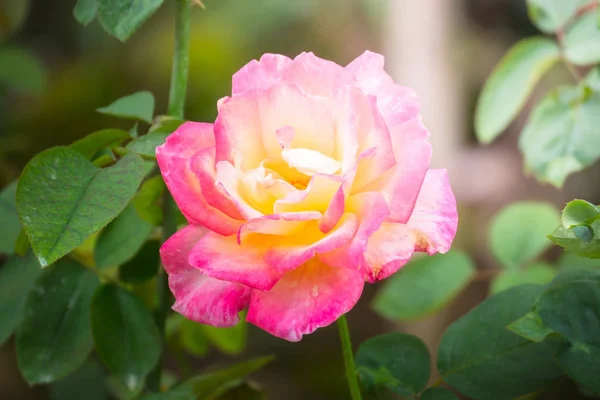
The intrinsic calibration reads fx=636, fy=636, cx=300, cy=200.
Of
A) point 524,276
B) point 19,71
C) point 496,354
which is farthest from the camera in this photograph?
point 19,71

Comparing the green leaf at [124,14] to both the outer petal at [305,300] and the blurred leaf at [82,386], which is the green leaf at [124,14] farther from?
the blurred leaf at [82,386]

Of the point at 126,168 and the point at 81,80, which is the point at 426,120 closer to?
the point at 81,80

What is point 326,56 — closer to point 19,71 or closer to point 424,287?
point 19,71

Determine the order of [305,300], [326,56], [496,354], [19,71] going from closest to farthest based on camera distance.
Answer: [305,300], [496,354], [19,71], [326,56]

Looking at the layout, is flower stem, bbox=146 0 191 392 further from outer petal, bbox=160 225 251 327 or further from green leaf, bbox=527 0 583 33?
green leaf, bbox=527 0 583 33

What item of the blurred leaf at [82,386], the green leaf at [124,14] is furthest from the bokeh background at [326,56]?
the green leaf at [124,14]

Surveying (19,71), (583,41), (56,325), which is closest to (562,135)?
(583,41)

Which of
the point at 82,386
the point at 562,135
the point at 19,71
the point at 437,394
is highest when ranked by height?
the point at 562,135

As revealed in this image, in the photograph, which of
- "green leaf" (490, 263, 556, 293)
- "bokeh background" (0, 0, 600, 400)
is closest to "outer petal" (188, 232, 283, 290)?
"green leaf" (490, 263, 556, 293)

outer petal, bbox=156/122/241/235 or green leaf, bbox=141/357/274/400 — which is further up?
outer petal, bbox=156/122/241/235
